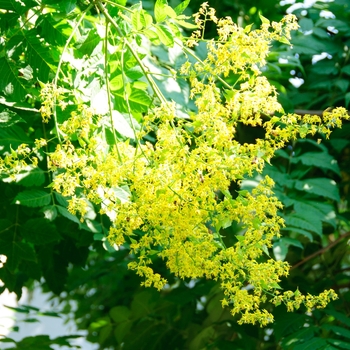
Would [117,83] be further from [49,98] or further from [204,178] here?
[204,178]

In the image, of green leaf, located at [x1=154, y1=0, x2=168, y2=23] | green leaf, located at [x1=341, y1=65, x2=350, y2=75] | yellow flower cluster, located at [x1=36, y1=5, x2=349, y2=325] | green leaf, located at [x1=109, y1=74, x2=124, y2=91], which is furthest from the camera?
green leaf, located at [x1=341, y1=65, x2=350, y2=75]

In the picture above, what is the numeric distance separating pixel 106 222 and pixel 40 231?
0.58ft

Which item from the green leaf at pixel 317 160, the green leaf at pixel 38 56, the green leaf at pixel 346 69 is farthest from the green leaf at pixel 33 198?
the green leaf at pixel 346 69

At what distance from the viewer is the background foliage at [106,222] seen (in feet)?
4.37

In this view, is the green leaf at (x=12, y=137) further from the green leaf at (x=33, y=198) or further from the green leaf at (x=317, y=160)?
the green leaf at (x=317, y=160)

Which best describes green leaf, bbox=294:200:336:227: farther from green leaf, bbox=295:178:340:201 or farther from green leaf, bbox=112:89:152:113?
green leaf, bbox=112:89:152:113

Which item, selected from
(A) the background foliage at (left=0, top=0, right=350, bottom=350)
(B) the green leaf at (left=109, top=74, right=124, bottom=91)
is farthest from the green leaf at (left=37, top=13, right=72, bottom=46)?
(B) the green leaf at (left=109, top=74, right=124, bottom=91)

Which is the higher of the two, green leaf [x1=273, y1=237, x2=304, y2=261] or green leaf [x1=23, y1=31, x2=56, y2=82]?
green leaf [x1=23, y1=31, x2=56, y2=82]

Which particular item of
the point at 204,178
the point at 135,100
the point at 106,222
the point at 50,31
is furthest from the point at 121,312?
the point at 204,178

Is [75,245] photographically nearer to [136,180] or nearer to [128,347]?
[128,347]

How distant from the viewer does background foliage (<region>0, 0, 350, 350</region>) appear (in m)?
1.33

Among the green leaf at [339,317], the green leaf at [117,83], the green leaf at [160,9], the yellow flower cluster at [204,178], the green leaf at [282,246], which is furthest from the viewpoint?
the green leaf at [339,317]

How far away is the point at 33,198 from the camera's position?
52.6 inches

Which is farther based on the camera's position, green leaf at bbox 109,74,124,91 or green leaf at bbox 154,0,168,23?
green leaf at bbox 109,74,124,91
